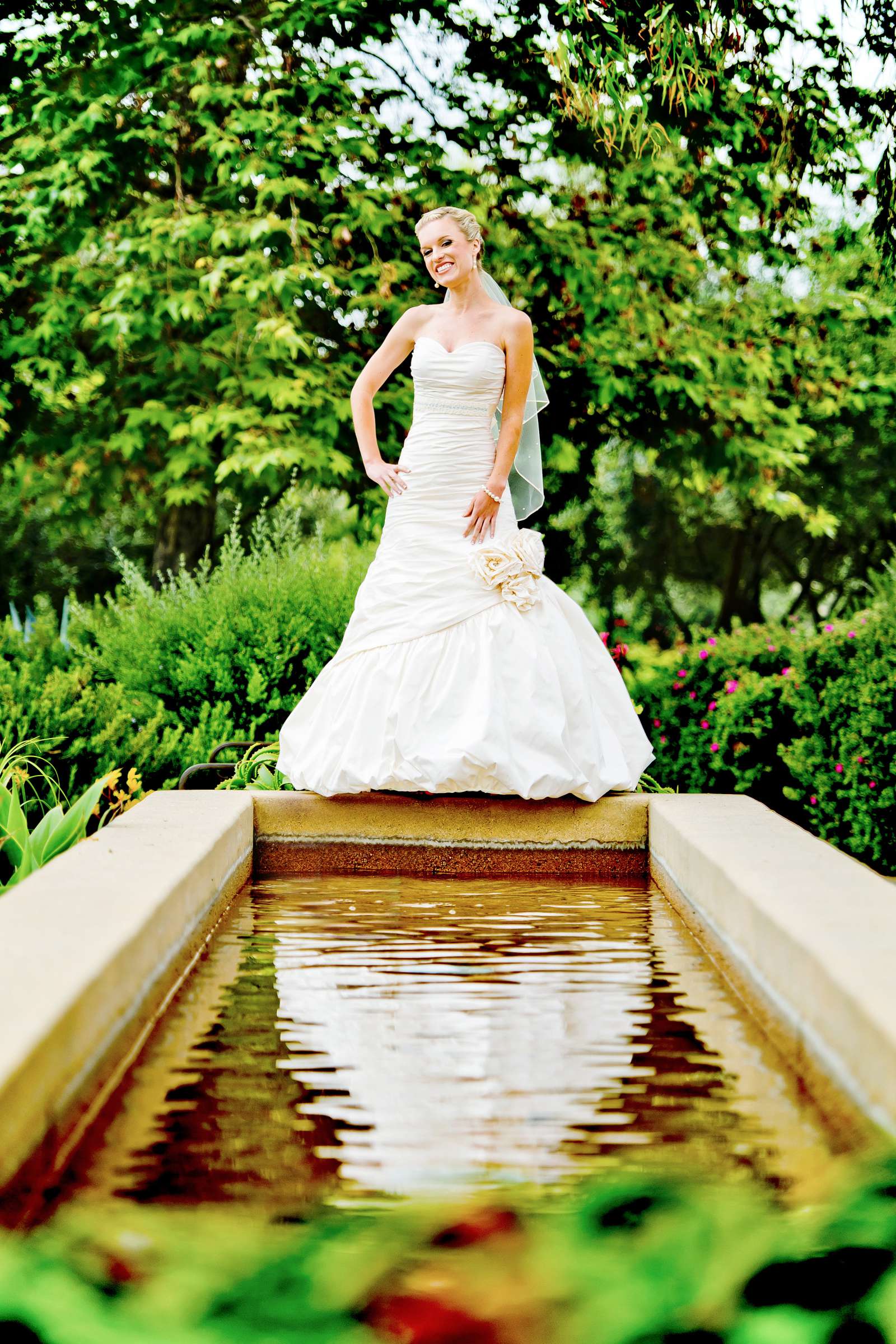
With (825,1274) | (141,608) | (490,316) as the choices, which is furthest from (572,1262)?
(141,608)

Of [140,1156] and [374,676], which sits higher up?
[374,676]

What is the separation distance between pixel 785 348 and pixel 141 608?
22.6 ft

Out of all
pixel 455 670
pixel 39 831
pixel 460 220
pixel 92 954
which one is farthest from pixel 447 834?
pixel 92 954

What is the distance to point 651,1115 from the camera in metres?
2.05

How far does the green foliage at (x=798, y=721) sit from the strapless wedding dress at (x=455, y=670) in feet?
6.53

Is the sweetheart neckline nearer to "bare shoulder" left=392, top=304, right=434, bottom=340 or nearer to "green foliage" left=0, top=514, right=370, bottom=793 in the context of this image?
"bare shoulder" left=392, top=304, right=434, bottom=340

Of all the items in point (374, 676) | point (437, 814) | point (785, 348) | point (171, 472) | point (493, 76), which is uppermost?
point (493, 76)

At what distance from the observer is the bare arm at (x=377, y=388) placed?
5098 millimetres

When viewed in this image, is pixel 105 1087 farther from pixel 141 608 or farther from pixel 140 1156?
pixel 141 608

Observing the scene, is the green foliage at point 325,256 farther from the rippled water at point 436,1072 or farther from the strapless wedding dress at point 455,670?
the rippled water at point 436,1072

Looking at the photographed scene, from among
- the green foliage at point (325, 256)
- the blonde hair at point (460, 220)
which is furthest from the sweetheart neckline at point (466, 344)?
the green foliage at point (325, 256)

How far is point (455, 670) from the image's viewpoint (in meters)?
4.66

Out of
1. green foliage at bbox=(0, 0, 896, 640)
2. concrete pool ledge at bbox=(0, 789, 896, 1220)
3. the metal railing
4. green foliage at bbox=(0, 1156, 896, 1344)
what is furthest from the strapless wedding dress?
green foliage at bbox=(0, 0, 896, 640)

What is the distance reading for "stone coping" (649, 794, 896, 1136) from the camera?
1.91m
